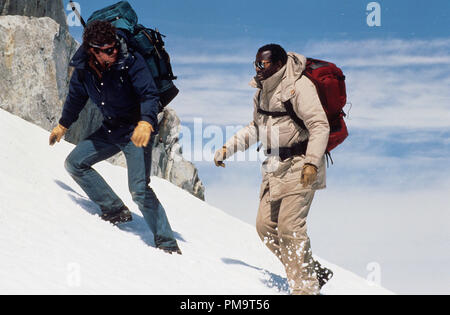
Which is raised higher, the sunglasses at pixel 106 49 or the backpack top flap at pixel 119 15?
the backpack top flap at pixel 119 15

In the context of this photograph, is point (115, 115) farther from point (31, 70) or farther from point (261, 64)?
point (31, 70)

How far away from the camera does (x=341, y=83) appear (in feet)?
17.8

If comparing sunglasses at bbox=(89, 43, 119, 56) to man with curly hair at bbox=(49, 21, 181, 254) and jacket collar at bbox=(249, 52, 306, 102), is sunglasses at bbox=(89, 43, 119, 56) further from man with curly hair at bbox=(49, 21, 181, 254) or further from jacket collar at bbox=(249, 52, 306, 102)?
jacket collar at bbox=(249, 52, 306, 102)

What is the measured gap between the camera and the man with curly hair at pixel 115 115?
→ 5.50m

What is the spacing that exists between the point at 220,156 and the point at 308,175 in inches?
52.6

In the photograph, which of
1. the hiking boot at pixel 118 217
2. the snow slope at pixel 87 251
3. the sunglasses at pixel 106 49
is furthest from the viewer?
the hiking boot at pixel 118 217

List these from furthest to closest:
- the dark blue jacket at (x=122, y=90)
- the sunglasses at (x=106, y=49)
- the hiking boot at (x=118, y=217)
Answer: the hiking boot at (x=118, y=217)
the dark blue jacket at (x=122, y=90)
the sunglasses at (x=106, y=49)

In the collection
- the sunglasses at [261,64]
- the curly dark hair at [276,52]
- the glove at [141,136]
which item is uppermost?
the curly dark hair at [276,52]

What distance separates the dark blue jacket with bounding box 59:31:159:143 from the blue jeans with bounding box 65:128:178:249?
0.21 meters

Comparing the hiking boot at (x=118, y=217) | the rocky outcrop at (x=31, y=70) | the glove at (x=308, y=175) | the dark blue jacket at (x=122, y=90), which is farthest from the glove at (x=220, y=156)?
the rocky outcrop at (x=31, y=70)

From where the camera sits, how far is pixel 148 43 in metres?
5.98

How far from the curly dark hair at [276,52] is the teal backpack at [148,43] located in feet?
4.25

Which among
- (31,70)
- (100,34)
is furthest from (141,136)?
(31,70)

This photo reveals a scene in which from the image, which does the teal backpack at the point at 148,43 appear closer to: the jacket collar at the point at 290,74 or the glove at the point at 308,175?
the jacket collar at the point at 290,74
